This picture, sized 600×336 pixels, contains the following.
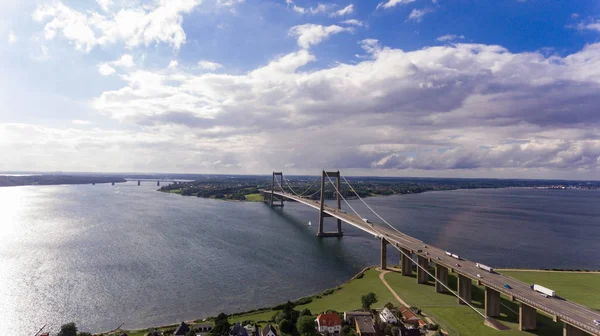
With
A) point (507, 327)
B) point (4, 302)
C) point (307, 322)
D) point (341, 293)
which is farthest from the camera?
point (341, 293)

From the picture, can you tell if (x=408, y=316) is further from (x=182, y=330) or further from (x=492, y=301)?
(x=182, y=330)

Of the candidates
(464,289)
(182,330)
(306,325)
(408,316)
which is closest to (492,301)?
(464,289)

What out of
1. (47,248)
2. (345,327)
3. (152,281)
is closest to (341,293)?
(345,327)

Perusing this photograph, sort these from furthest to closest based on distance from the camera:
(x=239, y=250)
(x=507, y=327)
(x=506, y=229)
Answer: (x=506, y=229), (x=239, y=250), (x=507, y=327)

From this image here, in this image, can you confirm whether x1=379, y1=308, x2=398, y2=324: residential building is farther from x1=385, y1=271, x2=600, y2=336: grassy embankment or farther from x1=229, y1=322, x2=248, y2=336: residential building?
x1=229, y1=322, x2=248, y2=336: residential building

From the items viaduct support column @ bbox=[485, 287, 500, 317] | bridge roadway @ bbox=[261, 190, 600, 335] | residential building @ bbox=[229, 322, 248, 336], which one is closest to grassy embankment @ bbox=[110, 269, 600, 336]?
viaduct support column @ bbox=[485, 287, 500, 317]

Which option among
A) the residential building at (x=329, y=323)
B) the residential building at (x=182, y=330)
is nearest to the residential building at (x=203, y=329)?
the residential building at (x=182, y=330)

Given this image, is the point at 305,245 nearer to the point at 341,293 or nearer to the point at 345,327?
the point at 341,293
